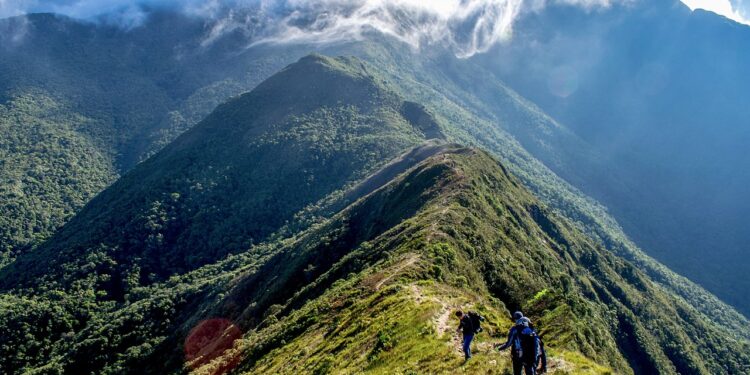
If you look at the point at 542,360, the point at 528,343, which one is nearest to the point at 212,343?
the point at 542,360

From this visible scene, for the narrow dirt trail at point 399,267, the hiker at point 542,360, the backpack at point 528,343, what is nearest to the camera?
the backpack at point 528,343

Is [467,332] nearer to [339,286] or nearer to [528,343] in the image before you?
[528,343]

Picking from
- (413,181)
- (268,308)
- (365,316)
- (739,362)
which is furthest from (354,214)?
(739,362)

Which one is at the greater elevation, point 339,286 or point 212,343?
point 339,286

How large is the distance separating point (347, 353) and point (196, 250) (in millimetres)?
151644

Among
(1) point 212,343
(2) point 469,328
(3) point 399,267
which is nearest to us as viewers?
(2) point 469,328

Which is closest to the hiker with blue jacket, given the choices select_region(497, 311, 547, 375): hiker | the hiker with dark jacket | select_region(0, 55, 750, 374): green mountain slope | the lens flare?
the hiker with dark jacket

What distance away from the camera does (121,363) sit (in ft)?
305

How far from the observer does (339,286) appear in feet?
208

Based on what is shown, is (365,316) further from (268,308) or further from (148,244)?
(148,244)

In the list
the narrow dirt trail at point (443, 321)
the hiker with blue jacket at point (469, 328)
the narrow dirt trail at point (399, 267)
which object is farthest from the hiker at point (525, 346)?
the narrow dirt trail at point (399, 267)

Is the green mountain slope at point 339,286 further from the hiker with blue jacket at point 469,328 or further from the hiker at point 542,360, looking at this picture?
the hiker at point 542,360

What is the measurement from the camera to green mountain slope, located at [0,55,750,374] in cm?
4319

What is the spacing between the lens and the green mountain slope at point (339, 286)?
142 feet
